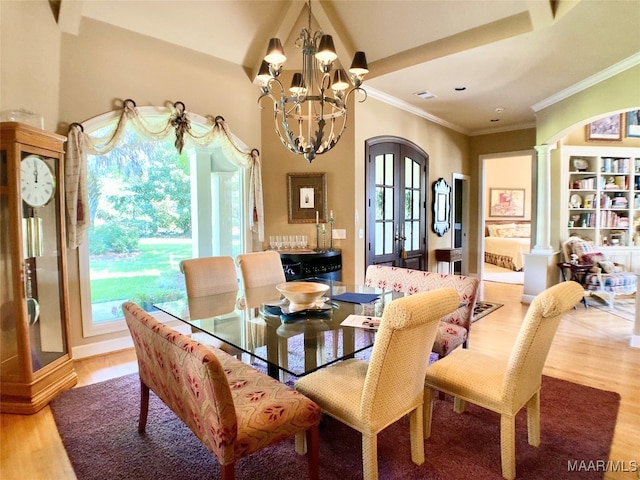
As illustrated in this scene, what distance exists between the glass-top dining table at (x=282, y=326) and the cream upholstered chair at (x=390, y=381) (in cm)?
19

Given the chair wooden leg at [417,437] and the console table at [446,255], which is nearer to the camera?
the chair wooden leg at [417,437]

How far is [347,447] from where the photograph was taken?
2098mm

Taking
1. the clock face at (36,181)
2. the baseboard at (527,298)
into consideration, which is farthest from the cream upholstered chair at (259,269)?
the baseboard at (527,298)

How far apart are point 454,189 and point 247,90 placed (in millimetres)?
4189

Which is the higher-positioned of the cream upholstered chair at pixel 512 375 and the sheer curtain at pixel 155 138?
the sheer curtain at pixel 155 138

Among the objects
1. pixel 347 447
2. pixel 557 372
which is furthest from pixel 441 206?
pixel 347 447

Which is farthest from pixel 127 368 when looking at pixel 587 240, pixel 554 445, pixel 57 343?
pixel 587 240

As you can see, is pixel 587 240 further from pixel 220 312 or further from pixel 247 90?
pixel 220 312

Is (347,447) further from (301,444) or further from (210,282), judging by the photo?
(210,282)

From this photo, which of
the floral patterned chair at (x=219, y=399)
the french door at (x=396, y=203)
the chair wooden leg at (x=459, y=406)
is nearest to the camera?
the floral patterned chair at (x=219, y=399)

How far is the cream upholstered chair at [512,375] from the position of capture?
172 cm

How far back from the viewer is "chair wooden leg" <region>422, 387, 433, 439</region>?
2.10 m

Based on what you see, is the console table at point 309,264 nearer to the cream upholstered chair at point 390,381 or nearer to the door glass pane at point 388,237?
the door glass pane at point 388,237

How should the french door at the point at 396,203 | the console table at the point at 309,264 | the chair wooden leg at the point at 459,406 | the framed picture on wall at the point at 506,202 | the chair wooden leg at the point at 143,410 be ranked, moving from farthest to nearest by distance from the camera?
the framed picture on wall at the point at 506,202 → the french door at the point at 396,203 → the console table at the point at 309,264 → the chair wooden leg at the point at 459,406 → the chair wooden leg at the point at 143,410
